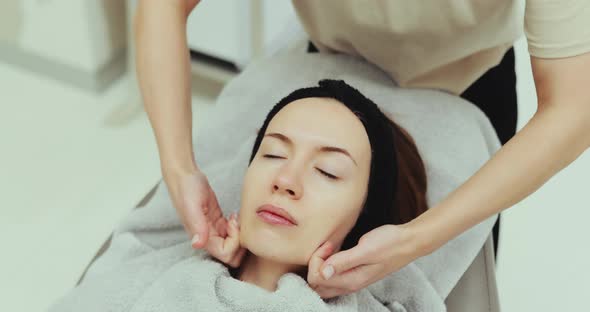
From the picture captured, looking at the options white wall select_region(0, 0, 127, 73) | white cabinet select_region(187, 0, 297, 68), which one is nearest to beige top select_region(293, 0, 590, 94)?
white cabinet select_region(187, 0, 297, 68)

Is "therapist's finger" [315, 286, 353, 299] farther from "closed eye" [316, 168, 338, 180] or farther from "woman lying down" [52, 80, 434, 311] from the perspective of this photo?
"closed eye" [316, 168, 338, 180]

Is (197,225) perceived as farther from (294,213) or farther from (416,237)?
(416,237)

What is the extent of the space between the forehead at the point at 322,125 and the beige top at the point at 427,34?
208 millimetres

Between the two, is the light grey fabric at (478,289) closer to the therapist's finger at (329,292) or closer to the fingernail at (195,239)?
the therapist's finger at (329,292)

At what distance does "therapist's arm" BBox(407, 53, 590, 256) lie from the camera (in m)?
0.94

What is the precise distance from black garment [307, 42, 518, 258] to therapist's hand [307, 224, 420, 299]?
541 millimetres

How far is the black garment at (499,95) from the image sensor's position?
1.36m

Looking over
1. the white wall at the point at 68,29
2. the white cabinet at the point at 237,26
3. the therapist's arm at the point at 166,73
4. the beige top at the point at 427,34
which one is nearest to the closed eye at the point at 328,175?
the therapist's arm at the point at 166,73

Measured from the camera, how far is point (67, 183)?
7.03 ft

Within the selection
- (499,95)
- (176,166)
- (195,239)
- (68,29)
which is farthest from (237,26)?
(195,239)

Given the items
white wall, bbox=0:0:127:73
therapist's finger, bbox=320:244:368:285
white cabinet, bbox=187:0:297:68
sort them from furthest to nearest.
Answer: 1. white wall, bbox=0:0:127:73
2. white cabinet, bbox=187:0:297:68
3. therapist's finger, bbox=320:244:368:285

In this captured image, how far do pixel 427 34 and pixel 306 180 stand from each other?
370 mm

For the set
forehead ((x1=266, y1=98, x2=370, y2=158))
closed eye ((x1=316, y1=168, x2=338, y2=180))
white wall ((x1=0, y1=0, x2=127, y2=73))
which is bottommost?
white wall ((x1=0, y1=0, x2=127, y2=73))

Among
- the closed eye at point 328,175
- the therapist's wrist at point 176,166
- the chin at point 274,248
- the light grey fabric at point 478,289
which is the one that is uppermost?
the closed eye at point 328,175
